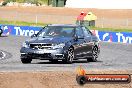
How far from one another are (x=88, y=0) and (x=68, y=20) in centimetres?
2952

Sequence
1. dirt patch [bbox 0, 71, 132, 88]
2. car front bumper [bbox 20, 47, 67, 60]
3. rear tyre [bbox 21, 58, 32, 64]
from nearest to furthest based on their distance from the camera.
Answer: dirt patch [bbox 0, 71, 132, 88]
car front bumper [bbox 20, 47, 67, 60]
rear tyre [bbox 21, 58, 32, 64]

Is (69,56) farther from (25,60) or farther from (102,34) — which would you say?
(102,34)

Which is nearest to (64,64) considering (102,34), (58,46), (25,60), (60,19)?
(58,46)

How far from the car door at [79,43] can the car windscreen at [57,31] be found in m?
0.26

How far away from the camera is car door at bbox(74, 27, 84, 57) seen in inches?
901

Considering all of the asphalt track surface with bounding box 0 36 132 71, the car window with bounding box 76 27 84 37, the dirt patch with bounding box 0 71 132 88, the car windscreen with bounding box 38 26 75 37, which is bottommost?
the asphalt track surface with bounding box 0 36 132 71

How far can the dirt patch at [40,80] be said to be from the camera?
49.9 ft

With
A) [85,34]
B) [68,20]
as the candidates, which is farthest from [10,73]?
Result: [68,20]

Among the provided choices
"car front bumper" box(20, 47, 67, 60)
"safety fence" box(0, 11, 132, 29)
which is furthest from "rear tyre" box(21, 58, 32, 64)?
"safety fence" box(0, 11, 132, 29)

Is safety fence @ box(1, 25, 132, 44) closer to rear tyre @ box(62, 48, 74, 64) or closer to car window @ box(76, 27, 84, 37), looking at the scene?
car window @ box(76, 27, 84, 37)

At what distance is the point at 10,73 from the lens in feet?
54.7

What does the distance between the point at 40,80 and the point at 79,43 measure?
746 centimetres

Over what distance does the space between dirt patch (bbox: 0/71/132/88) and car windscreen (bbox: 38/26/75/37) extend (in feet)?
19.2

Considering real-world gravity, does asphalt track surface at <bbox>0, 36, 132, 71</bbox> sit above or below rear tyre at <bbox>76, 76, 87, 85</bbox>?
below
